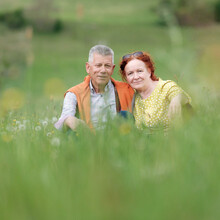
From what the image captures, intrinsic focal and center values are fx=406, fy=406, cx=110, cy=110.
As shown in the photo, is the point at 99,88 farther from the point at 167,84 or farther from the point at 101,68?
the point at 167,84

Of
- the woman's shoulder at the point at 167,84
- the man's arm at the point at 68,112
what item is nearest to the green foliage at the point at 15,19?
the man's arm at the point at 68,112

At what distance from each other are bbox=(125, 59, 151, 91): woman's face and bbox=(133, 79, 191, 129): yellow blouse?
0.41 feet

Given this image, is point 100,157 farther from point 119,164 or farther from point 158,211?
point 158,211

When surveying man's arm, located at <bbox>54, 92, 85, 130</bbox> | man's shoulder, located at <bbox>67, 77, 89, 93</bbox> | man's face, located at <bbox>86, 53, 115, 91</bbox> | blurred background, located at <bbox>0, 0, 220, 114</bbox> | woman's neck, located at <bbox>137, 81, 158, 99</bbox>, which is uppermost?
blurred background, located at <bbox>0, 0, 220, 114</bbox>

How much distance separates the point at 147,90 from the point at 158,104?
211 mm

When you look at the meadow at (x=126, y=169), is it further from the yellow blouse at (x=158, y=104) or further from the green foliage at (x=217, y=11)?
the green foliage at (x=217, y=11)

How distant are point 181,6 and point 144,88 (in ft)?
128

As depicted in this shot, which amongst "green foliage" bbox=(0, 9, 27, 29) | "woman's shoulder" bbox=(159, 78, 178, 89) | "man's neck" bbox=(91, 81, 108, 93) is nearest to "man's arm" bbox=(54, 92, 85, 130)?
"man's neck" bbox=(91, 81, 108, 93)

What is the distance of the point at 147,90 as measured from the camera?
386cm

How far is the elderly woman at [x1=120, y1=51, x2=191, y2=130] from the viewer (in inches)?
144

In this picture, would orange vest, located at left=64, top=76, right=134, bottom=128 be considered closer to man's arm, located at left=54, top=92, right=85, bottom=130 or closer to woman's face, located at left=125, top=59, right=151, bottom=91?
man's arm, located at left=54, top=92, right=85, bottom=130

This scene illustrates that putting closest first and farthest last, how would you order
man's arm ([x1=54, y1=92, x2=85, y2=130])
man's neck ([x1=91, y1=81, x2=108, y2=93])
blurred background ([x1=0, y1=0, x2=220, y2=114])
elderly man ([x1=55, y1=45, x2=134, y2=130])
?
1. man's arm ([x1=54, y1=92, x2=85, y2=130])
2. elderly man ([x1=55, y1=45, x2=134, y2=130])
3. man's neck ([x1=91, y1=81, x2=108, y2=93])
4. blurred background ([x1=0, y1=0, x2=220, y2=114])

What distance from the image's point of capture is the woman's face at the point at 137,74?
379 centimetres

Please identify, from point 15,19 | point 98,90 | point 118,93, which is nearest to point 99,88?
point 98,90
